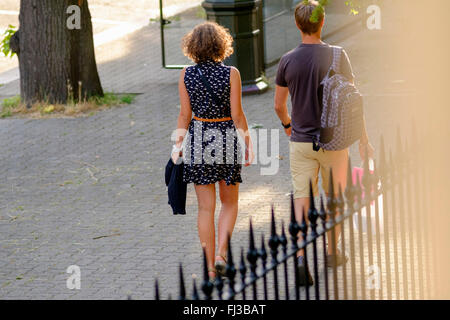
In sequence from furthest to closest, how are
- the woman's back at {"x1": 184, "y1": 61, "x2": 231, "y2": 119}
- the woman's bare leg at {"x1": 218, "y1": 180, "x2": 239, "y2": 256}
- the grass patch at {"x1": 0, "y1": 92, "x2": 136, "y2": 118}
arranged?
the grass patch at {"x1": 0, "y1": 92, "x2": 136, "y2": 118}
the woman's bare leg at {"x1": 218, "y1": 180, "x2": 239, "y2": 256}
the woman's back at {"x1": 184, "y1": 61, "x2": 231, "y2": 119}

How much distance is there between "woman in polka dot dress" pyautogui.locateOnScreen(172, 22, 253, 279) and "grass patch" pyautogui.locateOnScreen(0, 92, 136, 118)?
6.34 metres

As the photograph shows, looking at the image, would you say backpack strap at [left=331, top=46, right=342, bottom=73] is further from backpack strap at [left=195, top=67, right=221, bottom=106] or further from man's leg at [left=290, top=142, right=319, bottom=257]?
backpack strap at [left=195, top=67, right=221, bottom=106]

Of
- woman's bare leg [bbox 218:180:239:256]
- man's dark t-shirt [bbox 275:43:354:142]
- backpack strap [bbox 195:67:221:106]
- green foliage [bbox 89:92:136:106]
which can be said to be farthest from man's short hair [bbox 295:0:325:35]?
green foliage [bbox 89:92:136:106]

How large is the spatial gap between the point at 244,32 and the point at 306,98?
24.6 feet

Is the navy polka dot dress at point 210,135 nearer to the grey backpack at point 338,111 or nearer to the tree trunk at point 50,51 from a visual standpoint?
the grey backpack at point 338,111

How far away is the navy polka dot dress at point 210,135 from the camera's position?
6023 millimetres

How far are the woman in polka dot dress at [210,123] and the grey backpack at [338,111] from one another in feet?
1.94

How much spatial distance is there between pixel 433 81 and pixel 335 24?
44.7 feet

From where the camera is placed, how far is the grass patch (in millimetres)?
12352

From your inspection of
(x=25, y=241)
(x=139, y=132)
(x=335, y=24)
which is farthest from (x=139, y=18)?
(x=25, y=241)

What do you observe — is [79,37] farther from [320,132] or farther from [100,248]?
[320,132]

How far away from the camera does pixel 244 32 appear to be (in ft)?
43.5

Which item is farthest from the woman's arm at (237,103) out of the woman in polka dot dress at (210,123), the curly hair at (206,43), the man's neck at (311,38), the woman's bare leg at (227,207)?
the man's neck at (311,38)

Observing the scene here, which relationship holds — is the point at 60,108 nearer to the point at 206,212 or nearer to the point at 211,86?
the point at 206,212
